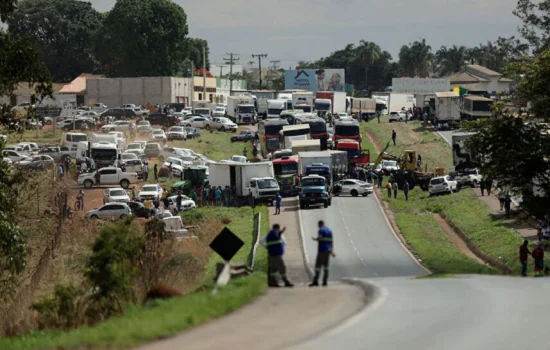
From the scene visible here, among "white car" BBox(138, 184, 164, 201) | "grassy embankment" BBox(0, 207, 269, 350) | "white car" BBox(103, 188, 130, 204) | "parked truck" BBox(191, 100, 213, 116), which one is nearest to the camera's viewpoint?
"grassy embankment" BBox(0, 207, 269, 350)

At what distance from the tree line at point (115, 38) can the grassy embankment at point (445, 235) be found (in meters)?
84.0

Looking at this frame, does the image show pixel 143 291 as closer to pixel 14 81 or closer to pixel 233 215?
pixel 14 81

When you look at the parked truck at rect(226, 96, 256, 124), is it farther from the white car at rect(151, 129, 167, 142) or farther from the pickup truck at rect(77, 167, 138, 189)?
the pickup truck at rect(77, 167, 138, 189)

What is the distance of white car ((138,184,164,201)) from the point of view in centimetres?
6494

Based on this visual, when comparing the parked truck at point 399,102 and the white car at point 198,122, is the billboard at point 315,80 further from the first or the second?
the white car at point 198,122

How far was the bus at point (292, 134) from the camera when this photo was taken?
3391 inches

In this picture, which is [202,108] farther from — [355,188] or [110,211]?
[110,211]

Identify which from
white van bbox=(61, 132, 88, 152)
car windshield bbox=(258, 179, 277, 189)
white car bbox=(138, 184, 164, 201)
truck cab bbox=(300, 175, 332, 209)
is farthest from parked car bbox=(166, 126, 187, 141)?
truck cab bbox=(300, 175, 332, 209)

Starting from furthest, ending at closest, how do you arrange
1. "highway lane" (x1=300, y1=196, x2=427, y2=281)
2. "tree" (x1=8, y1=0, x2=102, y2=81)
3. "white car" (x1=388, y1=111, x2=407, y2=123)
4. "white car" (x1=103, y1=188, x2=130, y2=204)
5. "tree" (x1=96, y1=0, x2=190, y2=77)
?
"tree" (x1=8, y1=0, x2=102, y2=81) < "tree" (x1=96, y1=0, x2=190, y2=77) < "white car" (x1=388, y1=111, x2=407, y2=123) < "white car" (x1=103, y1=188, x2=130, y2=204) < "highway lane" (x1=300, y1=196, x2=427, y2=281)

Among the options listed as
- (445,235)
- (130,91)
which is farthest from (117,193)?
(130,91)

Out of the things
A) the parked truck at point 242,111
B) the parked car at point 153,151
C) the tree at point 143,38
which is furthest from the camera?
the tree at point 143,38

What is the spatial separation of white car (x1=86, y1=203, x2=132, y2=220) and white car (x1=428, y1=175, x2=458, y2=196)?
2078 centimetres

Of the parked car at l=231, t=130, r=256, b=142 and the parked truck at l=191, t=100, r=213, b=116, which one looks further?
the parked truck at l=191, t=100, r=213, b=116

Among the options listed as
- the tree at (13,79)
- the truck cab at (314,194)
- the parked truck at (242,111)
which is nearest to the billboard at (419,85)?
the parked truck at (242,111)
